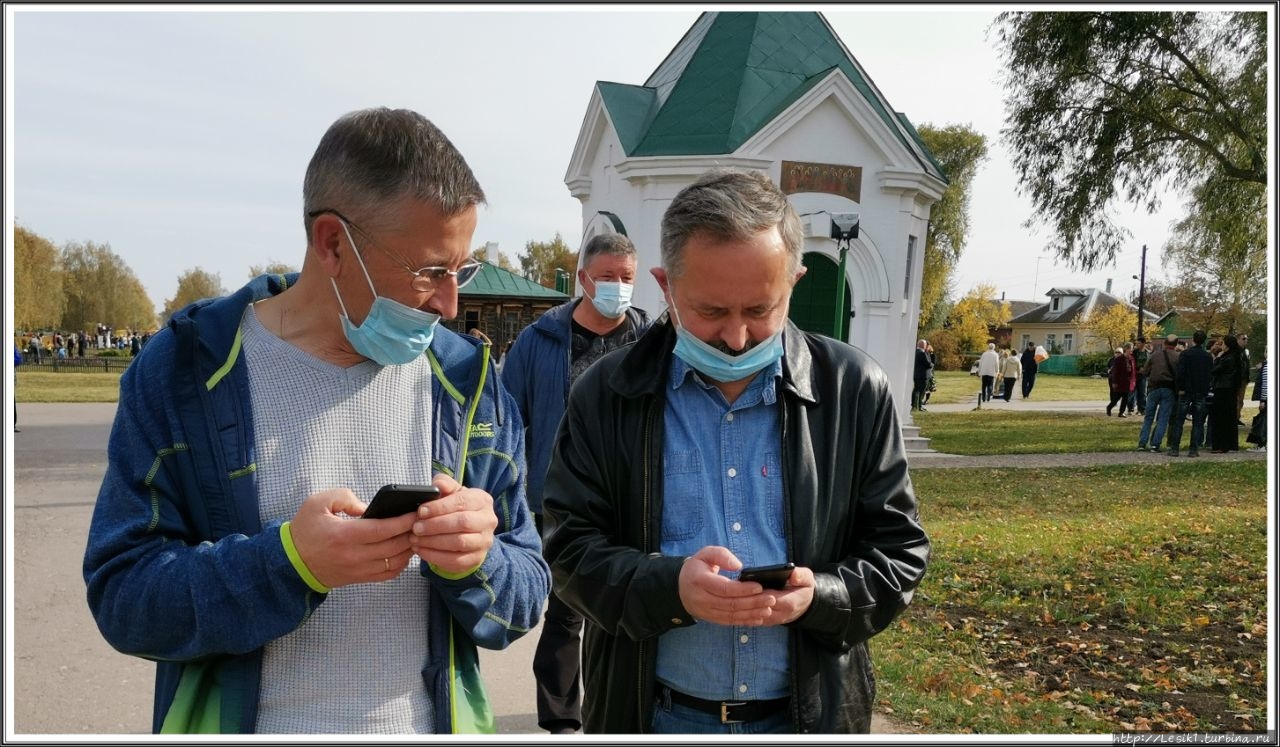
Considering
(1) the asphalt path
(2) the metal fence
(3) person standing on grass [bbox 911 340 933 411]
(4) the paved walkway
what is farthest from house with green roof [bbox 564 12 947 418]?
(2) the metal fence

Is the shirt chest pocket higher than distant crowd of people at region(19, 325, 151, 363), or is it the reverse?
Result: the shirt chest pocket

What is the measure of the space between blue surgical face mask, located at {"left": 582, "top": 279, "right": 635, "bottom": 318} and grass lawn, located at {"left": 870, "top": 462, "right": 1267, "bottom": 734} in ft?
8.84

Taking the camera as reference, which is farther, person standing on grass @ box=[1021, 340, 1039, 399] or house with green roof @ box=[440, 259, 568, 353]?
person standing on grass @ box=[1021, 340, 1039, 399]

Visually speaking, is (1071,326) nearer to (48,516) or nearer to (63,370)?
(63,370)

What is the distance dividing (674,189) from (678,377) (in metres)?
16.8

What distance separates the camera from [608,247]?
19.3 ft

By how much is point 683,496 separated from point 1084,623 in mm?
5782

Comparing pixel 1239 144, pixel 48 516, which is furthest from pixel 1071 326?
pixel 48 516

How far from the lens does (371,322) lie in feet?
6.90

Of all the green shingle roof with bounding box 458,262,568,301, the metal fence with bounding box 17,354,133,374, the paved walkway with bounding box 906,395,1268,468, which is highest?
the green shingle roof with bounding box 458,262,568,301

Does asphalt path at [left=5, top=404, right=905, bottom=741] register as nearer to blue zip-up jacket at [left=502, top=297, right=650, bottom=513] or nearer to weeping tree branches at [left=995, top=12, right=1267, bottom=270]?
blue zip-up jacket at [left=502, top=297, right=650, bottom=513]

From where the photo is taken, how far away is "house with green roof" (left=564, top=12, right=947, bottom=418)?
18.8 m

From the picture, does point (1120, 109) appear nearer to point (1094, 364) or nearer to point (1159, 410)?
point (1159, 410)

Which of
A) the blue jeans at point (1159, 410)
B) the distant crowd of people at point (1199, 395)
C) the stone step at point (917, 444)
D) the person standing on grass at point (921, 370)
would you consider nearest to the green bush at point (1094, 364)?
the person standing on grass at point (921, 370)
